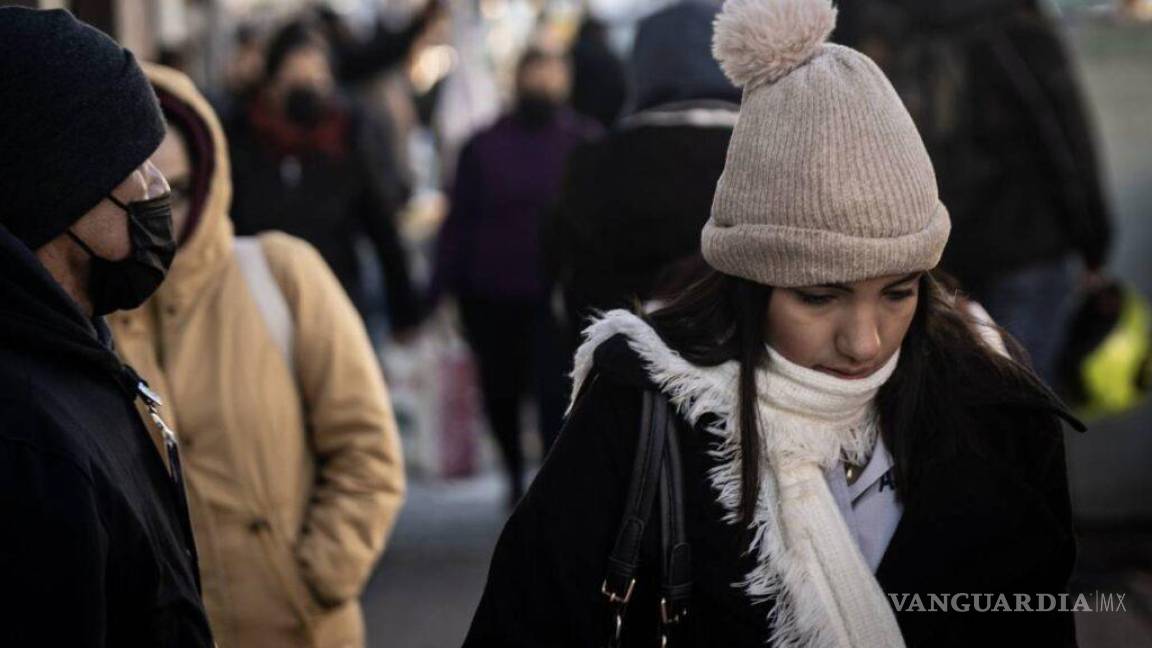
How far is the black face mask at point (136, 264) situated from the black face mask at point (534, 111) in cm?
520

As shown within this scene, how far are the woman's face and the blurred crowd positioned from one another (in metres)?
0.70

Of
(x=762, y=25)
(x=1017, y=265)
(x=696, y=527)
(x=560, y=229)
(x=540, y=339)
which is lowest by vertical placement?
(x=540, y=339)

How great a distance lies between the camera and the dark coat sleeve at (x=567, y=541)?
238 centimetres

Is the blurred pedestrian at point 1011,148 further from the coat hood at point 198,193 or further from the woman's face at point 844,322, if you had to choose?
the woman's face at point 844,322

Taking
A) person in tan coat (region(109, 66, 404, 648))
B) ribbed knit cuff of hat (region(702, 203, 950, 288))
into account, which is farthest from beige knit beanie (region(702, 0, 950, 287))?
person in tan coat (region(109, 66, 404, 648))

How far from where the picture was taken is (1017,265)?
607cm

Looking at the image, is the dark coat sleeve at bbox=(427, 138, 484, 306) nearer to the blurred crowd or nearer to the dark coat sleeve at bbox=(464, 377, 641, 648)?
the blurred crowd

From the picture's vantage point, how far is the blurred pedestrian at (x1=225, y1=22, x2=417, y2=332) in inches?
248

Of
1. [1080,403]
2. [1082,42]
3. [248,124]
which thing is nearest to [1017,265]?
[1080,403]

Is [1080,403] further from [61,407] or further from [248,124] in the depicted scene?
[61,407]

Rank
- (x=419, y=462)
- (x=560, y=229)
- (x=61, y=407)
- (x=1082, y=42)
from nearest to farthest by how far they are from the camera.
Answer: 1. (x=61, y=407)
2. (x=560, y=229)
3. (x=1082, y=42)
4. (x=419, y=462)

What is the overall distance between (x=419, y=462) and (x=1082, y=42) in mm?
3937

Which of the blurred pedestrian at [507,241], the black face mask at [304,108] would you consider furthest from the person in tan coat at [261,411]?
the blurred pedestrian at [507,241]

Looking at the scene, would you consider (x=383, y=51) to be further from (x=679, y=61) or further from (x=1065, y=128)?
(x=679, y=61)
